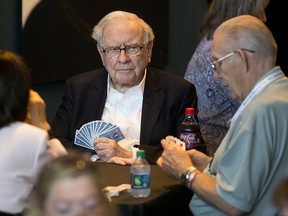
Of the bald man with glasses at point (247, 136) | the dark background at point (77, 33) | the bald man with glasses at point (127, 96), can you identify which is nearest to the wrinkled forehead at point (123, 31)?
the bald man with glasses at point (127, 96)

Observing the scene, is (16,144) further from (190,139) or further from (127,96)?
(127,96)

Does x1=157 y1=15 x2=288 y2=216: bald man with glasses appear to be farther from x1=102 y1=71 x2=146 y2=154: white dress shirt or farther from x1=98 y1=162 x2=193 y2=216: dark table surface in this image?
x1=102 y1=71 x2=146 y2=154: white dress shirt

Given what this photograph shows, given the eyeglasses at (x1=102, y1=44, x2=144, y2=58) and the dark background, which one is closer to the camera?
the eyeglasses at (x1=102, y1=44, x2=144, y2=58)

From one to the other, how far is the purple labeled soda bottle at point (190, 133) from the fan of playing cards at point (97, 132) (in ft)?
1.18

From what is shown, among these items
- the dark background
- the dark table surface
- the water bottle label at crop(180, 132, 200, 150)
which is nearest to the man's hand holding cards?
the water bottle label at crop(180, 132, 200, 150)

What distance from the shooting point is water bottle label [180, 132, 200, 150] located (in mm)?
3924

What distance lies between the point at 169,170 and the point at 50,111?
2616 millimetres

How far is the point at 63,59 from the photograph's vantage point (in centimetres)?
576

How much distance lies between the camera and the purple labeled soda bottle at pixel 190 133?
3.93 metres

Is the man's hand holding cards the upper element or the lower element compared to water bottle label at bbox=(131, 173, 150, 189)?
lower

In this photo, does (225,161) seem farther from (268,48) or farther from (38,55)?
(38,55)

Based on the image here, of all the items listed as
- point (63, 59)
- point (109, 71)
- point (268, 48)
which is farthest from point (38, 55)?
point (268, 48)

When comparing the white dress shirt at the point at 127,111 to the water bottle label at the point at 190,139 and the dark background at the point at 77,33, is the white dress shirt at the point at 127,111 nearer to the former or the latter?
the water bottle label at the point at 190,139

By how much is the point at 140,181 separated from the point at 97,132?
90 centimetres
